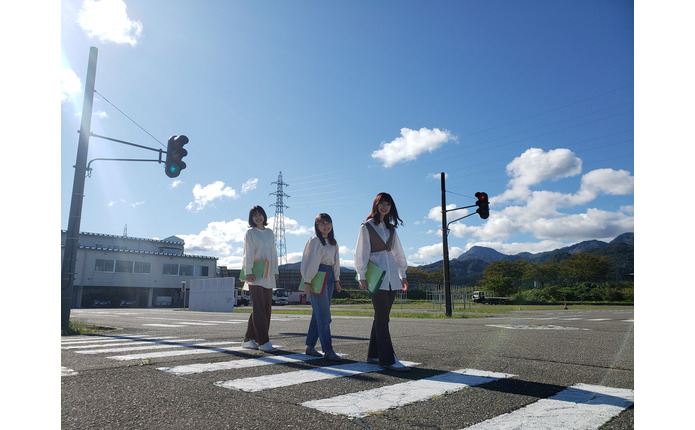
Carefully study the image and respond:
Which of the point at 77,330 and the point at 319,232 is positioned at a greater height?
the point at 319,232

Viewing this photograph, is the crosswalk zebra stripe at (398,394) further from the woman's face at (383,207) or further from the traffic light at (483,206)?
the traffic light at (483,206)

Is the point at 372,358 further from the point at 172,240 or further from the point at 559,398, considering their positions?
the point at 172,240

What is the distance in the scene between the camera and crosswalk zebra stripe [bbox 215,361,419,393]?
3.54 meters

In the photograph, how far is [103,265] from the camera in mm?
45125

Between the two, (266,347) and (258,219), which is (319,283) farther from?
(258,219)

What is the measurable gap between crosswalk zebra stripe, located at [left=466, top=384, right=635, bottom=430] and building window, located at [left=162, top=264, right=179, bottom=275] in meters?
51.7

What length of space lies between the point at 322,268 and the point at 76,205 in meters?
6.45

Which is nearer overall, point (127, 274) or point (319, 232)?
point (319, 232)

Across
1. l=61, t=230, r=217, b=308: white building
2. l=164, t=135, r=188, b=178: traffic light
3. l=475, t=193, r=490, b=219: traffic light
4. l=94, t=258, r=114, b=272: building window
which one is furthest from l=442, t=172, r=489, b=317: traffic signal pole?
l=94, t=258, r=114, b=272: building window

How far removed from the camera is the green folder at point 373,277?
436 cm

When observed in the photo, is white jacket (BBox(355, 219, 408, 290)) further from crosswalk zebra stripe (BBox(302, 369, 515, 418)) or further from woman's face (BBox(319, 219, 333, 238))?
crosswalk zebra stripe (BBox(302, 369, 515, 418))

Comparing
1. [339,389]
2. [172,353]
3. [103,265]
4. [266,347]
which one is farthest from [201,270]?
[339,389]

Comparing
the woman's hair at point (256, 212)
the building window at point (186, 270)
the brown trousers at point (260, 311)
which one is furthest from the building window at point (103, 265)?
the brown trousers at point (260, 311)
